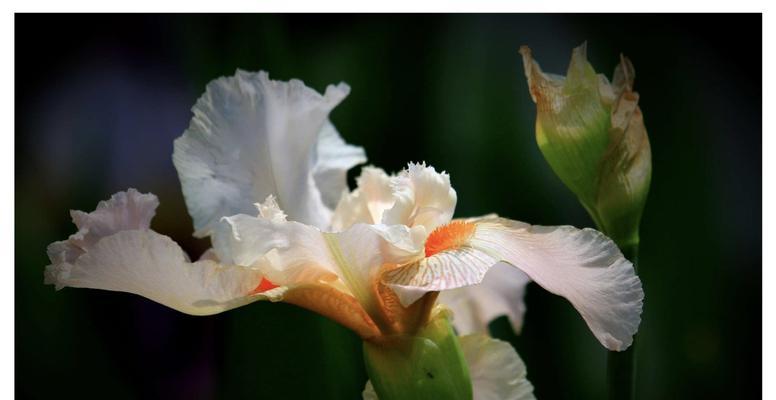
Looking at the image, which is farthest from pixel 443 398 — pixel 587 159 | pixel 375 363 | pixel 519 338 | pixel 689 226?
pixel 689 226

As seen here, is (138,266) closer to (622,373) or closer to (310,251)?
(310,251)

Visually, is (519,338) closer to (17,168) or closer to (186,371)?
(186,371)

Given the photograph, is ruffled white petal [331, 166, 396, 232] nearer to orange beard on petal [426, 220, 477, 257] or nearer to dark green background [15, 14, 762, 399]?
orange beard on petal [426, 220, 477, 257]

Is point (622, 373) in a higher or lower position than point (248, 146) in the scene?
lower

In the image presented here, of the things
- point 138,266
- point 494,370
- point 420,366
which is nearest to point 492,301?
point 494,370

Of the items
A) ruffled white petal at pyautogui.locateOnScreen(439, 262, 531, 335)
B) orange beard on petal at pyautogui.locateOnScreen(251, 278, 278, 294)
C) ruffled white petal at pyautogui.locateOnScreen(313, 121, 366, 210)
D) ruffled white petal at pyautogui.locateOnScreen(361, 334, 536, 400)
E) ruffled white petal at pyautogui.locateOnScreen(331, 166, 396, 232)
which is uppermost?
ruffled white petal at pyautogui.locateOnScreen(313, 121, 366, 210)

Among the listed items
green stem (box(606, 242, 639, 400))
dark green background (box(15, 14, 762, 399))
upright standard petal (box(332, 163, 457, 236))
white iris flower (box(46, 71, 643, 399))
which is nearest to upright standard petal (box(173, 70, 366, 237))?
white iris flower (box(46, 71, 643, 399))
